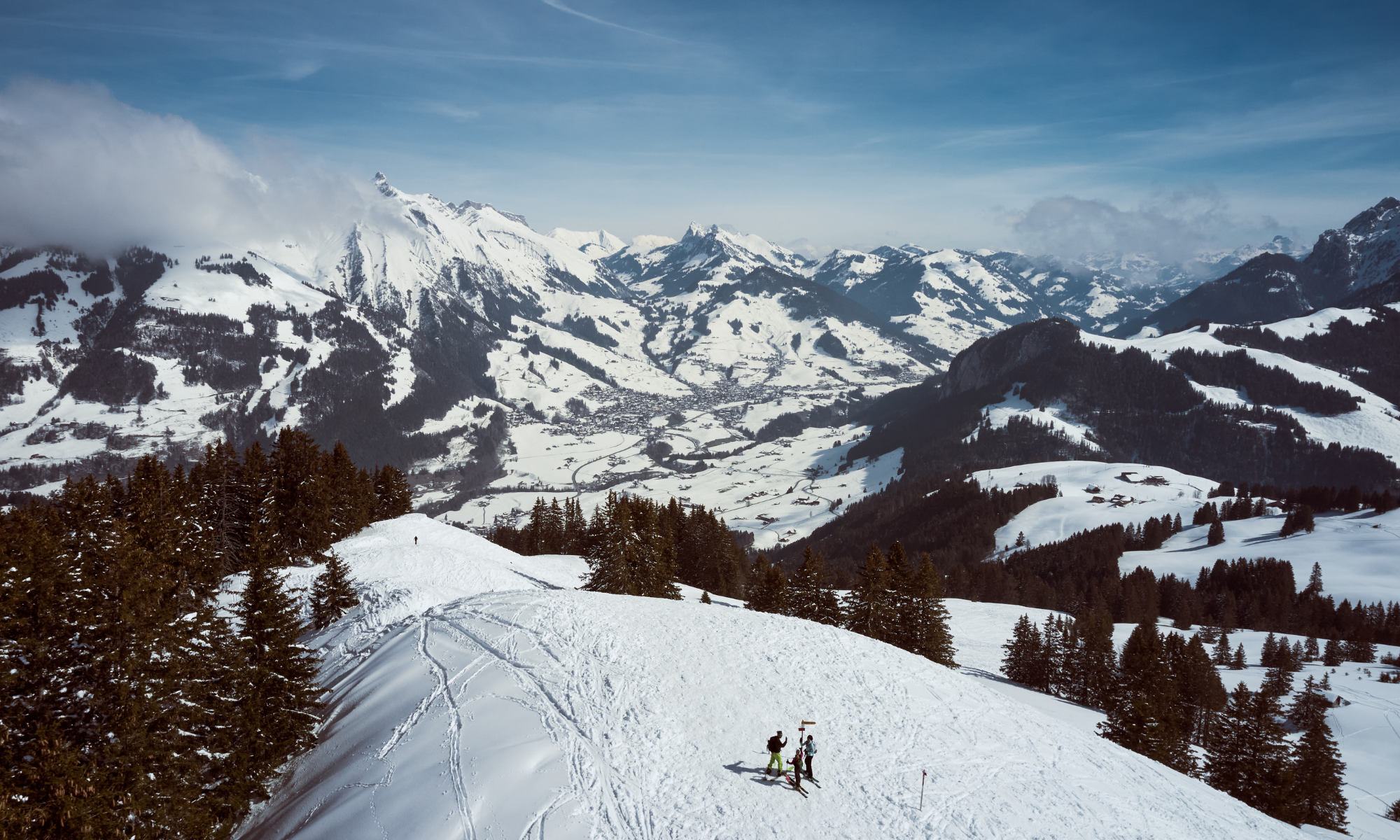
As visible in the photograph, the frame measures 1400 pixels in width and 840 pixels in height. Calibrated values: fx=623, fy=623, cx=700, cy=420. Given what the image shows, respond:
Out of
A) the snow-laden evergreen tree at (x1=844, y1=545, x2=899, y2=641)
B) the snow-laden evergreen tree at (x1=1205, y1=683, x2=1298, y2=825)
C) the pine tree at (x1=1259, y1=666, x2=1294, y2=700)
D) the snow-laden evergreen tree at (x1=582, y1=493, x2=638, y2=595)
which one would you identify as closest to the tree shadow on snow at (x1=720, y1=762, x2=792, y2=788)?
the snow-laden evergreen tree at (x1=582, y1=493, x2=638, y2=595)

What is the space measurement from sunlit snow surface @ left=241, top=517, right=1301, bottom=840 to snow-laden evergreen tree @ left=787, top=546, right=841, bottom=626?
2104cm

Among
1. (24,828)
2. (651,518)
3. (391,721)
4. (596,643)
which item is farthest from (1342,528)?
(24,828)

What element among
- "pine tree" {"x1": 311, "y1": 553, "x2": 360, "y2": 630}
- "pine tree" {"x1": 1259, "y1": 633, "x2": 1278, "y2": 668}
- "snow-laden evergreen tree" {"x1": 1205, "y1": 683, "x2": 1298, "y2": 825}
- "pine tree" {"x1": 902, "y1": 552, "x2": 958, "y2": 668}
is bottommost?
"pine tree" {"x1": 1259, "y1": 633, "x2": 1278, "y2": 668}

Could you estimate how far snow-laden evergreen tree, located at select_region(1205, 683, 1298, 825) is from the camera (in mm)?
45344

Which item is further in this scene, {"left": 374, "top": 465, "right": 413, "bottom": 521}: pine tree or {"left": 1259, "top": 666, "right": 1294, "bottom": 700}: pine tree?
{"left": 374, "top": 465, "right": 413, "bottom": 521}: pine tree

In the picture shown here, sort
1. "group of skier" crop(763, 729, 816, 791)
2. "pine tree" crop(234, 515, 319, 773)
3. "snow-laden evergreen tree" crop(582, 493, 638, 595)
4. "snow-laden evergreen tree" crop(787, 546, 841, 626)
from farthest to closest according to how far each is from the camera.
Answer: "snow-laden evergreen tree" crop(787, 546, 841, 626) → "snow-laden evergreen tree" crop(582, 493, 638, 595) → "pine tree" crop(234, 515, 319, 773) → "group of skier" crop(763, 729, 816, 791)

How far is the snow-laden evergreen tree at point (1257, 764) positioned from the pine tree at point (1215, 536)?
14274cm

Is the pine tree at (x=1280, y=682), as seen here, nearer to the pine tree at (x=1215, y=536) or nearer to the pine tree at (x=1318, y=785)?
the pine tree at (x=1318, y=785)

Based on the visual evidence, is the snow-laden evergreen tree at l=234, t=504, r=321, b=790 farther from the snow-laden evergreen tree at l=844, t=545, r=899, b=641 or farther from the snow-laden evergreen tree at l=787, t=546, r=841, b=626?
the snow-laden evergreen tree at l=844, t=545, r=899, b=641

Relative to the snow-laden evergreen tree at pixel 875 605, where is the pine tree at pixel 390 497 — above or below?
above

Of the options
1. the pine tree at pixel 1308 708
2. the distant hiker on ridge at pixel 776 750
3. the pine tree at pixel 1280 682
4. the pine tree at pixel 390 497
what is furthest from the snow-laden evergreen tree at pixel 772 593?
the pine tree at pixel 1280 682

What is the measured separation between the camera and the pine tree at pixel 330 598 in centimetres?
4797

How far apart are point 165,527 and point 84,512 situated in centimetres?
448

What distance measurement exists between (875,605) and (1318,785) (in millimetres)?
35422
